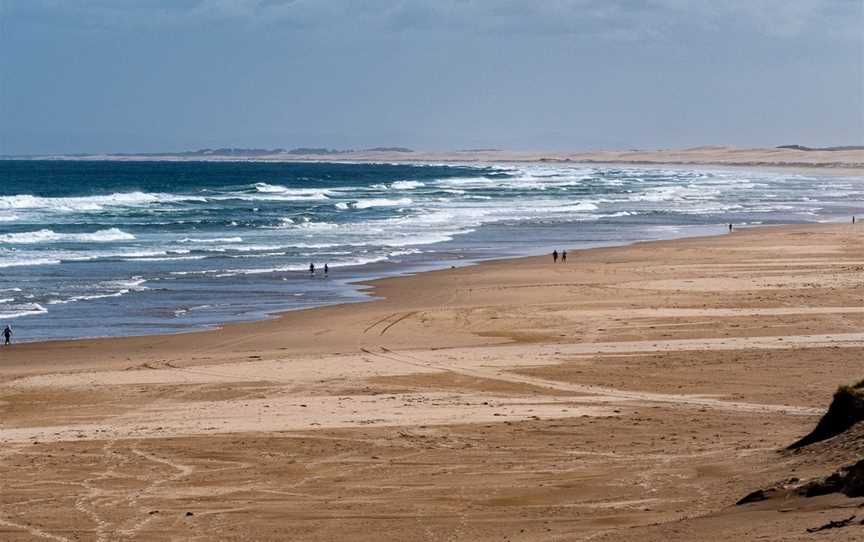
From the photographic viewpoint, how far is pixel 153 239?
167 ft

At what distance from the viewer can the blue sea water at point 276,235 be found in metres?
30.5

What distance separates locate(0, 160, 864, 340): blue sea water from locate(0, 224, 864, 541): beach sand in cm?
427

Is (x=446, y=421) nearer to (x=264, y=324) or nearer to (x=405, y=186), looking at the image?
(x=264, y=324)

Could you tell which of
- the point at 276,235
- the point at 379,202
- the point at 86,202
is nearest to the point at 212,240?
the point at 276,235

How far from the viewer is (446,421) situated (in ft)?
52.6

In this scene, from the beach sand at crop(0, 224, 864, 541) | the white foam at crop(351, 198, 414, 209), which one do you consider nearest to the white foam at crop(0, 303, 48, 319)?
the beach sand at crop(0, 224, 864, 541)

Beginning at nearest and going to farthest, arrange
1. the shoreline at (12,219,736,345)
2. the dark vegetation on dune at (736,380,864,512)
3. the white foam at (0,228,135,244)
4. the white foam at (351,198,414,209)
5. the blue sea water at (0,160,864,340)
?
the dark vegetation on dune at (736,380,864,512), the shoreline at (12,219,736,345), the blue sea water at (0,160,864,340), the white foam at (0,228,135,244), the white foam at (351,198,414,209)

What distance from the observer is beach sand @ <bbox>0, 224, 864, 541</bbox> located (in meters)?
11.3

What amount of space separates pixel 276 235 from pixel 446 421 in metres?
38.9

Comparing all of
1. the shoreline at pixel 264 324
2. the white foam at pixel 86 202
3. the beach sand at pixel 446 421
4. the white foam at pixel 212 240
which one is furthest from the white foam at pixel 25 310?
the white foam at pixel 86 202

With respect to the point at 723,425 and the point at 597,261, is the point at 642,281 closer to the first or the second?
the point at 597,261

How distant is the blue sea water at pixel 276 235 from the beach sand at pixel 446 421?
4.27 meters

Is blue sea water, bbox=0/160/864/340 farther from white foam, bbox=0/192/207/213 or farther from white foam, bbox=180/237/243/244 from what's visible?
white foam, bbox=0/192/207/213

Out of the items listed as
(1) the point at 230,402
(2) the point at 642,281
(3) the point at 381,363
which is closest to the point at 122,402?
(1) the point at 230,402
